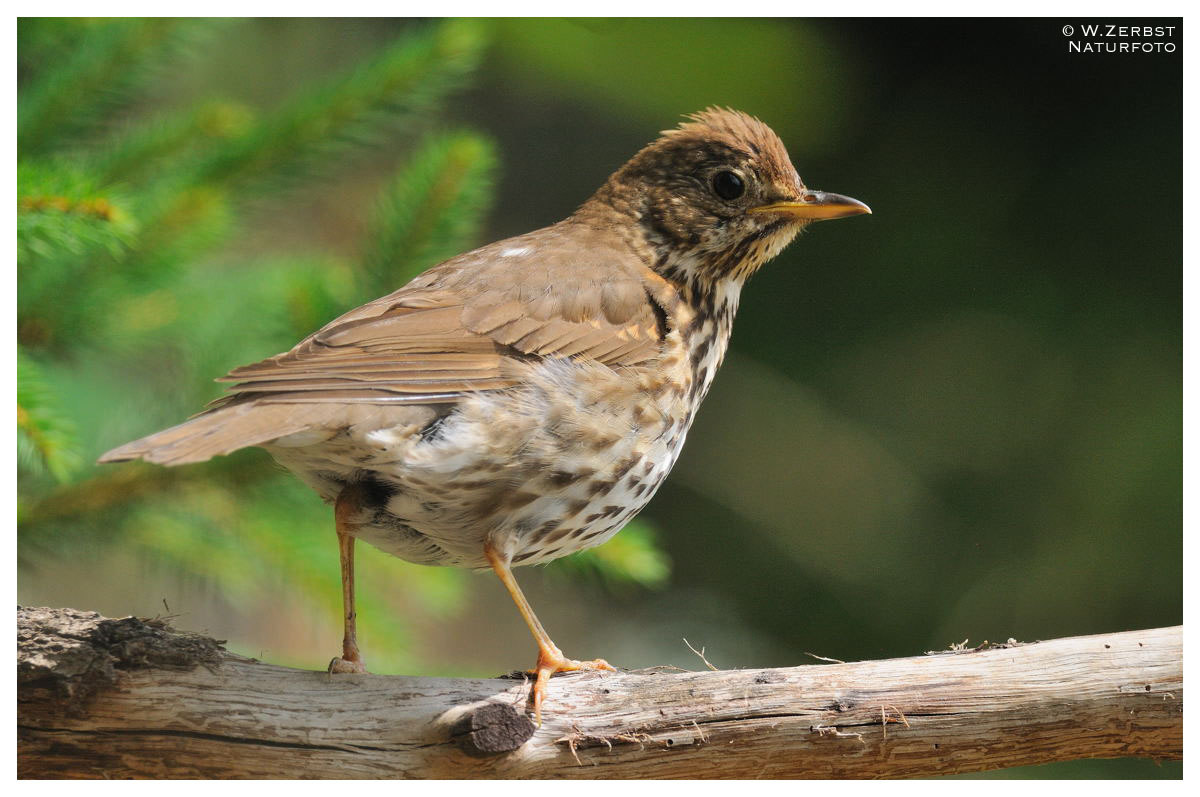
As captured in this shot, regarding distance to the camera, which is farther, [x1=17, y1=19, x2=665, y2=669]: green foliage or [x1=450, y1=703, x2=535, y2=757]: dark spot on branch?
[x1=17, y1=19, x2=665, y2=669]: green foliage

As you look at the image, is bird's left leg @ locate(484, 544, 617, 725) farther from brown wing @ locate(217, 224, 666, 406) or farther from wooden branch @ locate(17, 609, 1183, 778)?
brown wing @ locate(217, 224, 666, 406)

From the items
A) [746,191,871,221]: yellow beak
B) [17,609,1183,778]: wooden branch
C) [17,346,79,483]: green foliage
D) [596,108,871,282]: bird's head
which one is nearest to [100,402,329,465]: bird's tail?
[17,346,79,483]: green foliage

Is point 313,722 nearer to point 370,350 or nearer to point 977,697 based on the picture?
point 370,350

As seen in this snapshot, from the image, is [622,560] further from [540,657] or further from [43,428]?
[43,428]

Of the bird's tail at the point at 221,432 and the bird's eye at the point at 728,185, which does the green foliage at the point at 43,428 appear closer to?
the bird's tail at the point at 221,432

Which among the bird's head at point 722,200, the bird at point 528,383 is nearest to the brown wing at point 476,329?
the bird at point 528,383

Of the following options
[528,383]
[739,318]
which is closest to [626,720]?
[528,383]

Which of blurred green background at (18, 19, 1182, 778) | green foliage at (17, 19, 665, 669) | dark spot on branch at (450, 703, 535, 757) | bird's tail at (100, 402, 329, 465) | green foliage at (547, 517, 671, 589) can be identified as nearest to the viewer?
bird's tail at (100, 402, 329, 465)

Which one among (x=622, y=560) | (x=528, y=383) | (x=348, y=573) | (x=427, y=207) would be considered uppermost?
(x=427, y=207)
